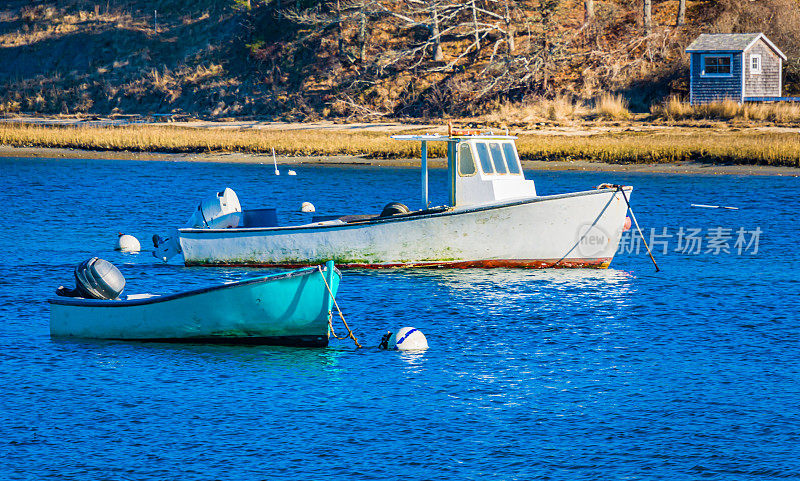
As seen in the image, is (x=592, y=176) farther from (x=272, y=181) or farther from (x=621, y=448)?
(x=621, y=448)

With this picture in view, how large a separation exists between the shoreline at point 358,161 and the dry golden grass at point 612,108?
29.0ft

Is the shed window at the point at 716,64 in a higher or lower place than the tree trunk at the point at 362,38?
lower

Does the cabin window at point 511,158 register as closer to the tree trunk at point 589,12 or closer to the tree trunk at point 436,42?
the tree trunk at point 436,42

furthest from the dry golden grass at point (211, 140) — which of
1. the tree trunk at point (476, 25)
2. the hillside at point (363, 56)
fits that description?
the tree trunk at point (476, 25)

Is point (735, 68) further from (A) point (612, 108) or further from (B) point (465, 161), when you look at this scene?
(B) point (465, 161)

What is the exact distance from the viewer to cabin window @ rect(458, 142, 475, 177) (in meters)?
23.5

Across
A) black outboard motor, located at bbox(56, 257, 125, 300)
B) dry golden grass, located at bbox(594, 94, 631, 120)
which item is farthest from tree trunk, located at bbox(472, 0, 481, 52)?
black outboard motor, located at bbox(56, 257, 125, 300)

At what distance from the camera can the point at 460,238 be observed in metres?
22.9

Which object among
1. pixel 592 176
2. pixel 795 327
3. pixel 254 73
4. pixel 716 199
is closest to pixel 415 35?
pixel 254 73

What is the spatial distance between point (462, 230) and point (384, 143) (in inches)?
1100

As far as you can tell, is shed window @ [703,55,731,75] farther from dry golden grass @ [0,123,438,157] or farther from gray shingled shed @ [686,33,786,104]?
dry golden grass @ [0,123,438,157]

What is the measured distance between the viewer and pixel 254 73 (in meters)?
69.1

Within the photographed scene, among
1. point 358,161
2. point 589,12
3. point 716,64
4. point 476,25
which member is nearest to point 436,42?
point 476,25

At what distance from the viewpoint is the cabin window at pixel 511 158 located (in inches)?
944
